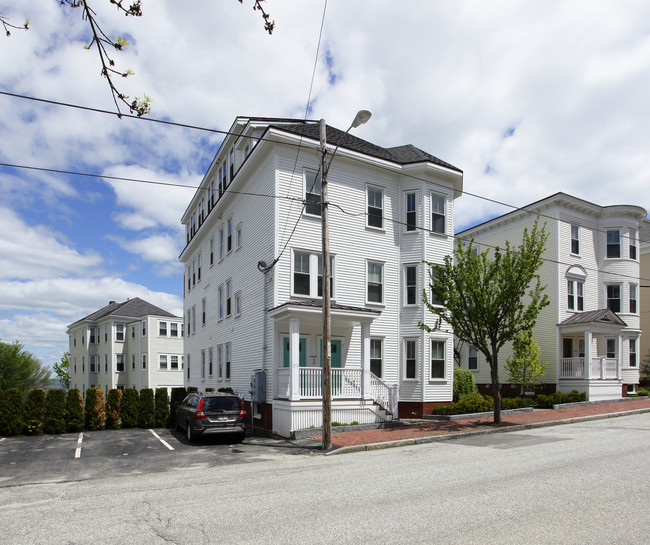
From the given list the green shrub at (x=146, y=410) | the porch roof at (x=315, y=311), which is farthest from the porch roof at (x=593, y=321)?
the green shrub at (x=146, y=410)

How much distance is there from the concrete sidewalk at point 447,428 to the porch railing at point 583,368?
3.88m

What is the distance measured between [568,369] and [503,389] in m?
3.63

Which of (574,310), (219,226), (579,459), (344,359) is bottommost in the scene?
(579,459)

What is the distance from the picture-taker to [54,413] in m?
18.9

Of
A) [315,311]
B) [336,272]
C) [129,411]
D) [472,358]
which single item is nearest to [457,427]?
[315,311]

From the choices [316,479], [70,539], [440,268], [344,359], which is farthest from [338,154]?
[70,539]

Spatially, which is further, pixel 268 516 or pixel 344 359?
pixel 344 359

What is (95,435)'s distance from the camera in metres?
18.5

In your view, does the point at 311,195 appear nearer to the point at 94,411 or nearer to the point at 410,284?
the point at 410,284

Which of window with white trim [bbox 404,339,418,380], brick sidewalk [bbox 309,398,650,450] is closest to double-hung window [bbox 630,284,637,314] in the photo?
brick sidewalk [bbox 309,398,650,450]

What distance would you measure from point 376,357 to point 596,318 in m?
13.6

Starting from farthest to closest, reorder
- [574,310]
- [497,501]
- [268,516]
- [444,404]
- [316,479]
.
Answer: [574,310], [444,404], [316,479], [497,501], [268,516]

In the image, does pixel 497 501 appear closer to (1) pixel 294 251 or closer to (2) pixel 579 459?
(2) pixel 579 459

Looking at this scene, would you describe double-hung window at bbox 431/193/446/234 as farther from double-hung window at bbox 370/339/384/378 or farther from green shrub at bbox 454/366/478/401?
green shrub at bbox 454/366/478/401
